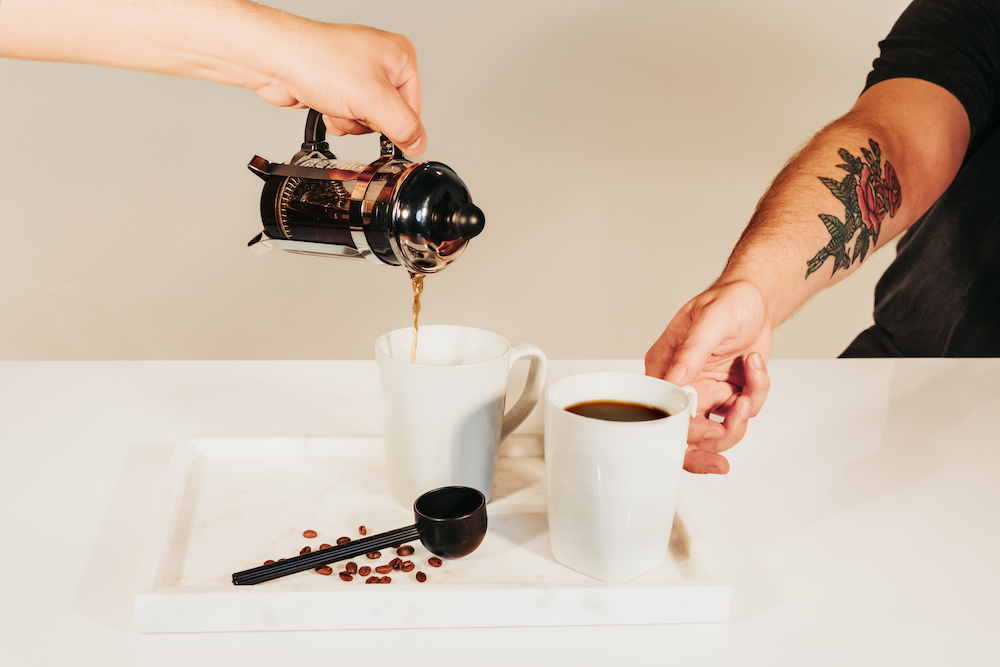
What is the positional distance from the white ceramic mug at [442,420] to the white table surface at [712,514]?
180 mm

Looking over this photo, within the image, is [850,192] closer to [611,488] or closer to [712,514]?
[712,514]

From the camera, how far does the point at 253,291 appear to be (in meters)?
2.65

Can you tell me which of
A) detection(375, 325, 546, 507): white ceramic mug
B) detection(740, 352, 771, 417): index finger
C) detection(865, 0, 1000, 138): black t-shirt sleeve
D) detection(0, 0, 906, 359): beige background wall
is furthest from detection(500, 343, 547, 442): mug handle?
detection(0, 0, 906, 359): beige background wall

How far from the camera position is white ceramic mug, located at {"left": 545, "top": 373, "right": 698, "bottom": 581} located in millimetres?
646

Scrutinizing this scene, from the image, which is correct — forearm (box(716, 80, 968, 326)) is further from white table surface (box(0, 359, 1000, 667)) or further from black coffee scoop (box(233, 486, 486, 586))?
black coffee scoop (box(233, 486, 486, 586))

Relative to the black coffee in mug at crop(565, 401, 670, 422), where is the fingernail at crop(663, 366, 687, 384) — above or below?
below

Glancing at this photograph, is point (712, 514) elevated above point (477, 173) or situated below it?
above

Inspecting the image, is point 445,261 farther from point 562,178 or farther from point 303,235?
point 562,178

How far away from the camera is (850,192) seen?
1.28 m

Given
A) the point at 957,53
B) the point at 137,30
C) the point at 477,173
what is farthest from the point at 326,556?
the point at 477,173

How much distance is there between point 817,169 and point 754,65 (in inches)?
56.7

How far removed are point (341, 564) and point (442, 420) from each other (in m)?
0.16

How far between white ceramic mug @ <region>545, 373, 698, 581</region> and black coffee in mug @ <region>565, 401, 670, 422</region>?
0.04m

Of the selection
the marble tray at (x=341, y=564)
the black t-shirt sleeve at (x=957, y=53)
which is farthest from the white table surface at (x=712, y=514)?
the black t-shirt sleeve at (x=957, y=53)
